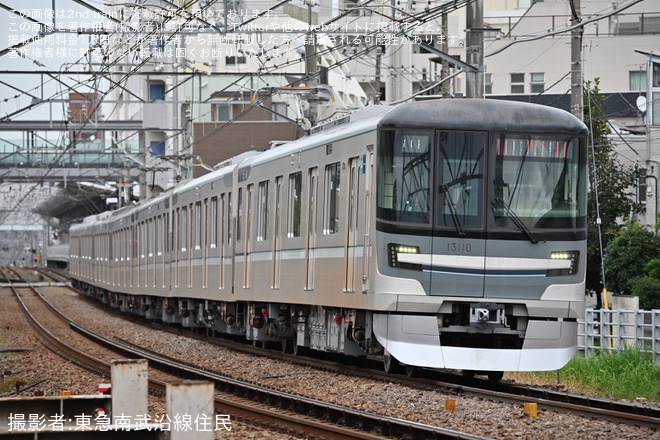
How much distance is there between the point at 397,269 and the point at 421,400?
140 cm

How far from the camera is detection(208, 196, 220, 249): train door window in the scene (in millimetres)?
20375

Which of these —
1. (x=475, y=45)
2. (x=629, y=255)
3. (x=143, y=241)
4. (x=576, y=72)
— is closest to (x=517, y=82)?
(x=143, y=241)

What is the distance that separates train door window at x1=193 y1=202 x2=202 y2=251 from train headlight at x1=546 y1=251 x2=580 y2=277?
10889 millimetres

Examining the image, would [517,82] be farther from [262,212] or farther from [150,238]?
[262,212]

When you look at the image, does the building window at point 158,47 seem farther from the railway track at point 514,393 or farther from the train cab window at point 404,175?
the train cab window at point 404,175

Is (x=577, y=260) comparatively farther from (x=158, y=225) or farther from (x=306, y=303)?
(x=158, y=225)

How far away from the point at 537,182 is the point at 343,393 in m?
2.80

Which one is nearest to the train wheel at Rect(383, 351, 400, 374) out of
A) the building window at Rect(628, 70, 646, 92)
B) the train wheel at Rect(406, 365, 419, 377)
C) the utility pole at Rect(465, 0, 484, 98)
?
the train wheel at Rect(406, 365, 419, 377)

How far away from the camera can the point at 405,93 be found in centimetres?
5728

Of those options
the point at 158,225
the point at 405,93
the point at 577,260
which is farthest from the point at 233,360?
the point at 405,93

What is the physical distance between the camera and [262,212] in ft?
56.1

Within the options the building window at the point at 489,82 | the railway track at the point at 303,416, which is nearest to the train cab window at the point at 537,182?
the railway track at the point at 303,416

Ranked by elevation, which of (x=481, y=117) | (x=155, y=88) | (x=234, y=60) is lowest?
(x=481, y=117)

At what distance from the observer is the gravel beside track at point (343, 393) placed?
9.26 meters
